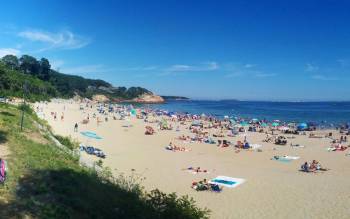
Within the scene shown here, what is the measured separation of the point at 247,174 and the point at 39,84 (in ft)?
257

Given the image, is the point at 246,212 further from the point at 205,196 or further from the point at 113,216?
the point at 113,216

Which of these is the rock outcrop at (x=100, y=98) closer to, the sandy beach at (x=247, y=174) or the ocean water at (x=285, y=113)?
the ocean water at (x=285, y=113)

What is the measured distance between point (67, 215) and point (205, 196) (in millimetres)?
9999

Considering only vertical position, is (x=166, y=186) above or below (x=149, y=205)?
below

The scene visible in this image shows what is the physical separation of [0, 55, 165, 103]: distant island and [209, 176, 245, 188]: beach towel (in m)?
11.8

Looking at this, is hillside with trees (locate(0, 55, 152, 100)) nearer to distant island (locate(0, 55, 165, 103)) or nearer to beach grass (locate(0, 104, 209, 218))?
distant island (locate(0, 55, 165, 103))

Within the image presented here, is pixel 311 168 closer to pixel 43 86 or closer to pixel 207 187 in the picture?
pixel 207 187

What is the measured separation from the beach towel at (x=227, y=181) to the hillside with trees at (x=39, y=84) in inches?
679

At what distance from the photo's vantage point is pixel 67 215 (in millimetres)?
8141

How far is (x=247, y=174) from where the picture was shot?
73.6 feet

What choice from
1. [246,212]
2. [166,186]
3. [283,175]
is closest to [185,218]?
[246,212]

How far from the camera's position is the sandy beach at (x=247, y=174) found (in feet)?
51.9

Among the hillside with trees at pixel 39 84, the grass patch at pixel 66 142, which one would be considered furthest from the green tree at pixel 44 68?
the grass patch at pixel 66 142

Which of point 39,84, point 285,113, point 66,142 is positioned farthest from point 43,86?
point 66,142
